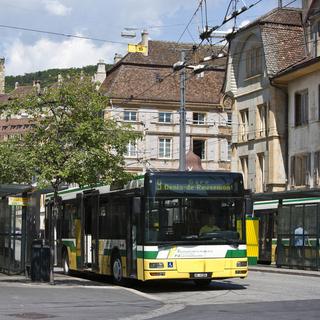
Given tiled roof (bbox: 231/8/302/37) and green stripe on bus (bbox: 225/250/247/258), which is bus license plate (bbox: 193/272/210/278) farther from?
tiled roof (bbox: 231/8/302/37)

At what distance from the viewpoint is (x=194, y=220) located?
19.2 m

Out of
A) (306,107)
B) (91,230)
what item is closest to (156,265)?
(91,230)

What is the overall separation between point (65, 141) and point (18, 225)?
494cm

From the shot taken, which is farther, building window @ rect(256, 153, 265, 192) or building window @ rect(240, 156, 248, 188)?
building window @ rect(240, 156, 248, 188)

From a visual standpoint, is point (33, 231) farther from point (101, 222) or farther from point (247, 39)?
point (247, 39)

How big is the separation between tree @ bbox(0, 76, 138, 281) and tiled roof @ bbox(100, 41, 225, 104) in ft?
152

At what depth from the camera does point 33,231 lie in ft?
79.6

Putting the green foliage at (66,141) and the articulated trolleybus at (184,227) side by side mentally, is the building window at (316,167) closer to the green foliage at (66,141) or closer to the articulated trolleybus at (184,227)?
the green foliage at (66,141)

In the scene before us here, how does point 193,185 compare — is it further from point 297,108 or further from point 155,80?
point 155,80

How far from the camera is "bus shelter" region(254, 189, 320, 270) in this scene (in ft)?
96.5

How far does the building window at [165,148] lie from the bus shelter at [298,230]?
3701cm

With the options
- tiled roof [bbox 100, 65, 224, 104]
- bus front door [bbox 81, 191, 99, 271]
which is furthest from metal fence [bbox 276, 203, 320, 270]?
tiled roof [bbox 100, 65, 224, 104]

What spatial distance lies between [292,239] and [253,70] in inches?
682

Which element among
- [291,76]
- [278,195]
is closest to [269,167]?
[291,76]
